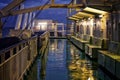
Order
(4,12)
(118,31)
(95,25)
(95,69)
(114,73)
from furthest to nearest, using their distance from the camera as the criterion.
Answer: (95,25)
(118,31)
(95,69)
(114,73)
(4,12)

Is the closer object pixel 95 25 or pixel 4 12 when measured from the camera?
pixel 4 12

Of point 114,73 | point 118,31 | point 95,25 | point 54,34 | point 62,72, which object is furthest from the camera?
point 54,34

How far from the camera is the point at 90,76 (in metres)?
16.5

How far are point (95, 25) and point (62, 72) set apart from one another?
1635 centimetres

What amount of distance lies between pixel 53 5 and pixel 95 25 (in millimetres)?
9073

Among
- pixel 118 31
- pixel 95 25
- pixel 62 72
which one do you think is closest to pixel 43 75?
pixel 62 72

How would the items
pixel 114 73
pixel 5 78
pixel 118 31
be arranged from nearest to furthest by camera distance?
pixel 5 78 → pixel 114 73 → pixel 118 31

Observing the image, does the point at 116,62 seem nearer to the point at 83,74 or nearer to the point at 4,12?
the point at 83,74

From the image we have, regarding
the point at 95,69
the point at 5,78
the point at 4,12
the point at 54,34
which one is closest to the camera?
the point at 5,78

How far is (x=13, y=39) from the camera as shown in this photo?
20.6 metres

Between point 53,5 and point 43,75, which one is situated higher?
point 53,5

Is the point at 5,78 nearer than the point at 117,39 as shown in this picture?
Yes

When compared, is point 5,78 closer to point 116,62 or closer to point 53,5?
point 116,62

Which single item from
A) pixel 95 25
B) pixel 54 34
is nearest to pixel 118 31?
pixel 95 25
